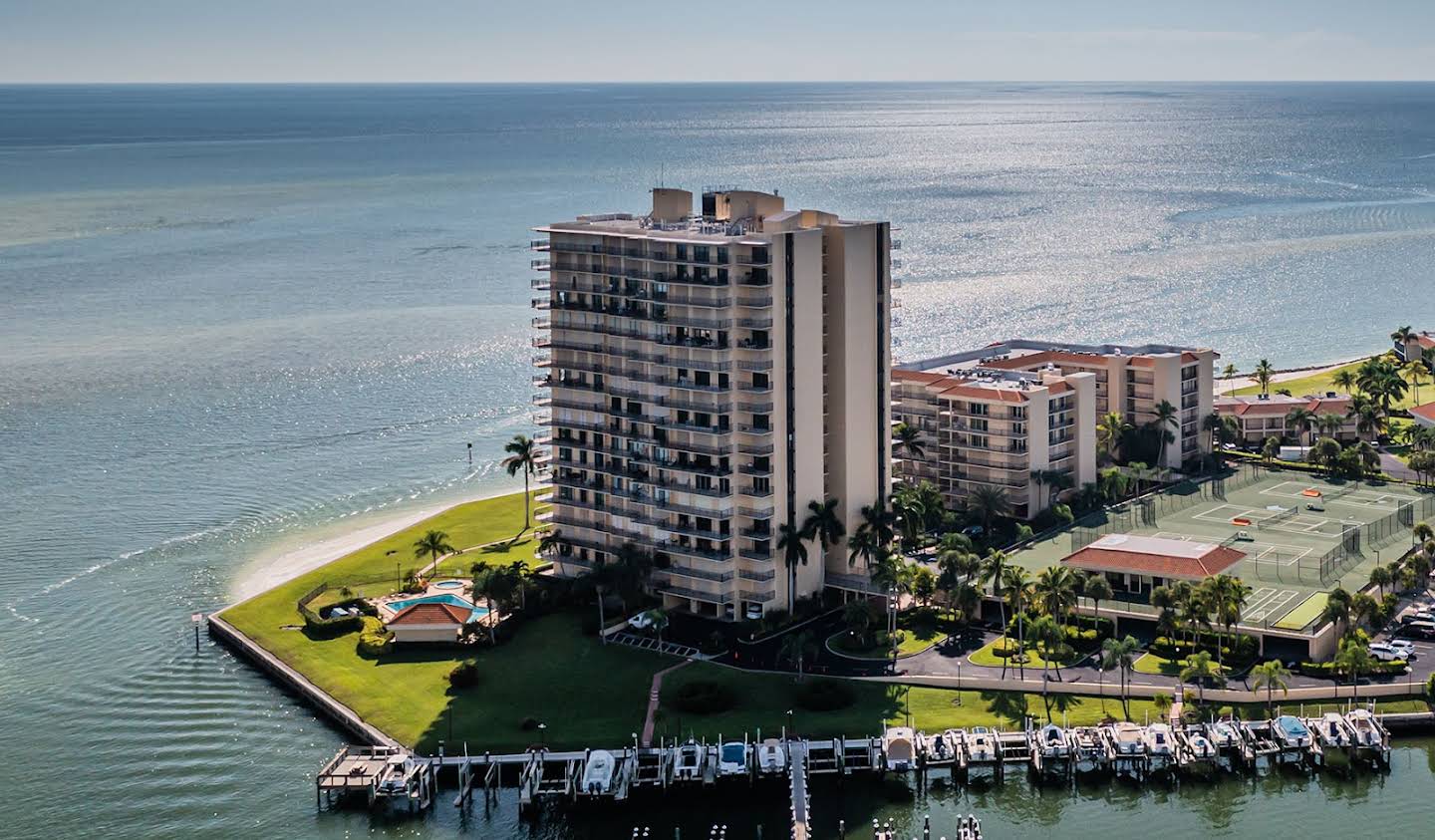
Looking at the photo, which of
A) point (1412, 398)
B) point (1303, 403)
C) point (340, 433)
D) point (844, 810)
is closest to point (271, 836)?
point (844, 810)

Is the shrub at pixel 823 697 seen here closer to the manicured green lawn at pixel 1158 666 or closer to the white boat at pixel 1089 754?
the white boat at pixel 1089 754

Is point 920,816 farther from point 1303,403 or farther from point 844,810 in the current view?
point 1303,403

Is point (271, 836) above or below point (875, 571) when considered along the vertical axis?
below

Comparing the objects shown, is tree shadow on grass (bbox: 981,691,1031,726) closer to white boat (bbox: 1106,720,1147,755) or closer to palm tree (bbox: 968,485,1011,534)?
white boat (bbox: 1106,720,1147,755)

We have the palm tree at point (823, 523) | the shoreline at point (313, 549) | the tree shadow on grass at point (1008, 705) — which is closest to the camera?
the tree shadow on grass at point (1008, 705)

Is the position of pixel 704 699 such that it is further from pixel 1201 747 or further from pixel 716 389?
pixel 1201 747

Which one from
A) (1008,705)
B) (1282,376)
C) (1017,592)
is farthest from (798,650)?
(1282,376)

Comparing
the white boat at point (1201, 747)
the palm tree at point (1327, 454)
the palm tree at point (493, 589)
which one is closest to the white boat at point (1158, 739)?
the white boat at point (1201, 747)
